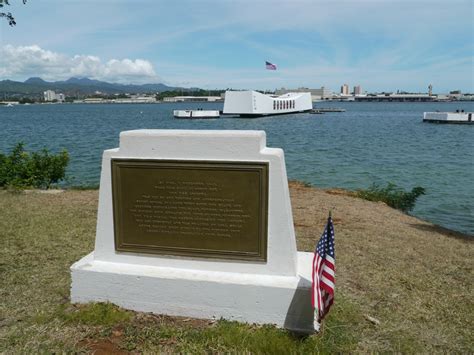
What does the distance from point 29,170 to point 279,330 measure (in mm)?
9400

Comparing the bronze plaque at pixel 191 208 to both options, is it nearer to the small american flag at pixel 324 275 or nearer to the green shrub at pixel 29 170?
the small american flag at pixel 324 275

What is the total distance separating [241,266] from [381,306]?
57.4 inches

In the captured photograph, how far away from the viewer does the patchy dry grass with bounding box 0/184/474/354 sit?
11.5 ft

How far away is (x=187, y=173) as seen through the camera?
3973 millimetres

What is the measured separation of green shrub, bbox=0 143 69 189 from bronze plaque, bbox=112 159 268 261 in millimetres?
7323

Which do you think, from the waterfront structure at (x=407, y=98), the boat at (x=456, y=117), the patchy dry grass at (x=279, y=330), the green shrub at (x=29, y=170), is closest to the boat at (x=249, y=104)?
the boat at (x=456, y=117)

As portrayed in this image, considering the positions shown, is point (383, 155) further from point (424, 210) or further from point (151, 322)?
point (151, 322)

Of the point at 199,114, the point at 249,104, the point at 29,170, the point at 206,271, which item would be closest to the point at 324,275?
the point at 206,271

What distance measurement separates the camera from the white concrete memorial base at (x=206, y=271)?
12.4ft

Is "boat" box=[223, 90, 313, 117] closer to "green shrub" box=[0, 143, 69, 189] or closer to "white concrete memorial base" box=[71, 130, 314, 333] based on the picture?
"green shrub" box=[0, 143, 69, 189]

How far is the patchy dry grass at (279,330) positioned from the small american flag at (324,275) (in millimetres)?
343

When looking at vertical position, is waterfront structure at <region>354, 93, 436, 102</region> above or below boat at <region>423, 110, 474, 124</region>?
above

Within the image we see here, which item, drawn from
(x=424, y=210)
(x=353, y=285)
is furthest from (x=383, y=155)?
(x=353, y=285)

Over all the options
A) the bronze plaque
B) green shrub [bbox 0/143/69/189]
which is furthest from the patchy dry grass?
green shrub [bbox 0/143/69/189]
